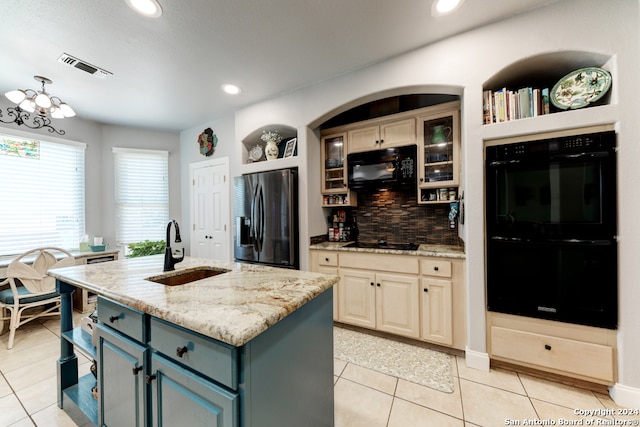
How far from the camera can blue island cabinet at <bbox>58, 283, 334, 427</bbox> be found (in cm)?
83

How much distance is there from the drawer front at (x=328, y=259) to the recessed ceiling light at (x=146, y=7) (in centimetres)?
242

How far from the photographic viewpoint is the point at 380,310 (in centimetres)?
241

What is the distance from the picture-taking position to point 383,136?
268 centimetres

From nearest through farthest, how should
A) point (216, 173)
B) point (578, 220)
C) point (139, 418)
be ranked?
point (139, 418)
point (578, 220)
point (216, 173)

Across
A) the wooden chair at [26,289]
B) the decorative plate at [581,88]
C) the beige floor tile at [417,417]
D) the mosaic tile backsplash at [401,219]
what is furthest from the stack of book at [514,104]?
the wooden chair at [26,289]

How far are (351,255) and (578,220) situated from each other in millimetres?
1740

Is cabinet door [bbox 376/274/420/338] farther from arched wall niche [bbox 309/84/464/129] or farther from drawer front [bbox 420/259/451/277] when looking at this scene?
arched wall niche [bbox 309/84/464/129]

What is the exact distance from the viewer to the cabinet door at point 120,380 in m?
1.10

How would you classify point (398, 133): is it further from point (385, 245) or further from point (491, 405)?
point (491, 405)

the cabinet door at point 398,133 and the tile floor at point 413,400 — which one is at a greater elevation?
the cabinet door at point 398,133

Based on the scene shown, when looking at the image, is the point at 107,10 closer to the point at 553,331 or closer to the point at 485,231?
Answer: the point at 485,231

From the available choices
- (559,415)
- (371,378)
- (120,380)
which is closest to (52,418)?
(120,380)

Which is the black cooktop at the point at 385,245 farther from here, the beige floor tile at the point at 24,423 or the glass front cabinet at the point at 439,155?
the beige floor tile at the point at 24,423

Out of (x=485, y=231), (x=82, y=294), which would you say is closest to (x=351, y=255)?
(x=485, y=231)
